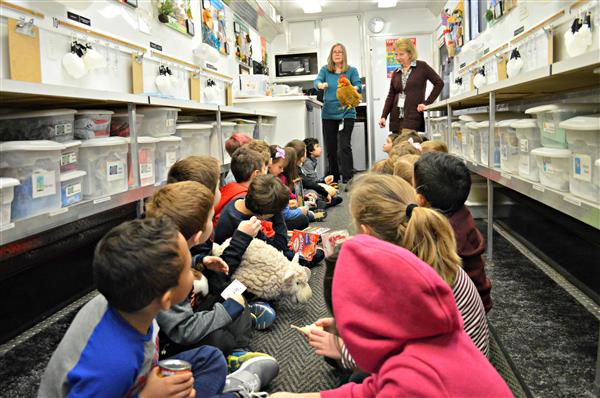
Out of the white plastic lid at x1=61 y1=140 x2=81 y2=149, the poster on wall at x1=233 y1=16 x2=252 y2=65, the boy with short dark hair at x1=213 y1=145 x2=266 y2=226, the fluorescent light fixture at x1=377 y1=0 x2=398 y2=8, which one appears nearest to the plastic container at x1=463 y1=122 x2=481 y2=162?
the boy with short dark hair at x1=213 y1=145 x2=266 y2=226

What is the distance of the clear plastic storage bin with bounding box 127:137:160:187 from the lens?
207 cm

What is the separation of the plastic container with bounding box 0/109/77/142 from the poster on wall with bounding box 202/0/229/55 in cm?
294

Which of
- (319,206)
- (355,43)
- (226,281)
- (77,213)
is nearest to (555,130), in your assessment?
(226,281)

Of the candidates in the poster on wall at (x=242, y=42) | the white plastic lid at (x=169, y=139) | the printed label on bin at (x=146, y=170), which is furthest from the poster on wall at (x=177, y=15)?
the printed label on bin at (x=146, y=170)

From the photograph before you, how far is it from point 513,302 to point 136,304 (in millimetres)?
1659

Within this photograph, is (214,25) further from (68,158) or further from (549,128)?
(549,128)

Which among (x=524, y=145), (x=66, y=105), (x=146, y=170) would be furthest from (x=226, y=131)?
(x=524, y=145)

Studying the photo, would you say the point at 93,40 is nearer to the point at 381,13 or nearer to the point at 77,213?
the point at 77,213

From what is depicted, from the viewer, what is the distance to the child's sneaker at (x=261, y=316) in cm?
172

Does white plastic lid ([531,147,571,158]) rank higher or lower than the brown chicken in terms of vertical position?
lower

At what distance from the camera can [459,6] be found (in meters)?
5.46

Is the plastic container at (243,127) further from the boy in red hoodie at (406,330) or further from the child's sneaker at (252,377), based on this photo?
the boy in red hoodie at (406,330)

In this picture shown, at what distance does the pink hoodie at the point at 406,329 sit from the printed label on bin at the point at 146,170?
1602mm

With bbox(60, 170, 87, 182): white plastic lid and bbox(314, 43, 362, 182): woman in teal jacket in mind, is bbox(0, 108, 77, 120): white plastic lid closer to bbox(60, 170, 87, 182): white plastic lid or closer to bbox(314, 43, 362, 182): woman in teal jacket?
bbox(60, 170, 87, 182): white plastic lid
